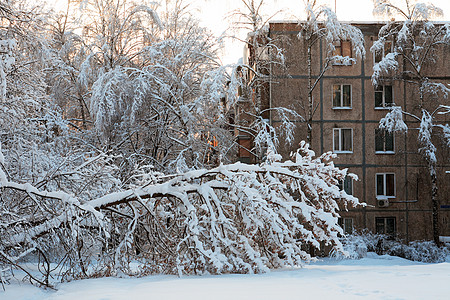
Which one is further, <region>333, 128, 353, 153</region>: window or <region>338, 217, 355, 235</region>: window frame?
<region>333, 128, 353, 153</region>: window

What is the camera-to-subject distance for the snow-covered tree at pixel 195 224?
10641 millimetres

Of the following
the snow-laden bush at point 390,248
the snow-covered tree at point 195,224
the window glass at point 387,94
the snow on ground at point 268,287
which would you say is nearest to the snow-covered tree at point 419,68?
the window glass at point 387,94

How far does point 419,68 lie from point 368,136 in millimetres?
4434

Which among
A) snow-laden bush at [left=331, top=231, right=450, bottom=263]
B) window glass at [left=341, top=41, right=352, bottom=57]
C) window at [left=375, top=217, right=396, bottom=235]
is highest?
window glass at [left=341, top=41, right=352, bottom=57]

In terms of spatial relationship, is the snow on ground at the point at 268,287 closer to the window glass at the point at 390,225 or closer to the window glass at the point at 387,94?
the window glass at the point at 390,225

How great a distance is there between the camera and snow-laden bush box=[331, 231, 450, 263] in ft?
87.4

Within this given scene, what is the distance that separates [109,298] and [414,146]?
26770 millimetres

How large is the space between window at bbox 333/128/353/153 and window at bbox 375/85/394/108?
2.19 metres

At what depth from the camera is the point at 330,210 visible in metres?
11.7

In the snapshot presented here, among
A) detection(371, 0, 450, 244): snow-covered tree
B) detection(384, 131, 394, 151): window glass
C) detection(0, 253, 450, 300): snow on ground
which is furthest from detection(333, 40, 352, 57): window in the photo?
detection(0, 253, 450, 300): snow on ground

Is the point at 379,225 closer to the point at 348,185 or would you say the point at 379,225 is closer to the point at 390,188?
the point at 390,188

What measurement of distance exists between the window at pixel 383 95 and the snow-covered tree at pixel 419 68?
1005 mm

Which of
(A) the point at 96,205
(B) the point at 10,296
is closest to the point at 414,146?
(A) the point at 96,205

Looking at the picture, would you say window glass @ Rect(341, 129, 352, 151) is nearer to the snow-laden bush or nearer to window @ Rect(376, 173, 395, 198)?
window @ Rect(376, 173, 395, 198)
